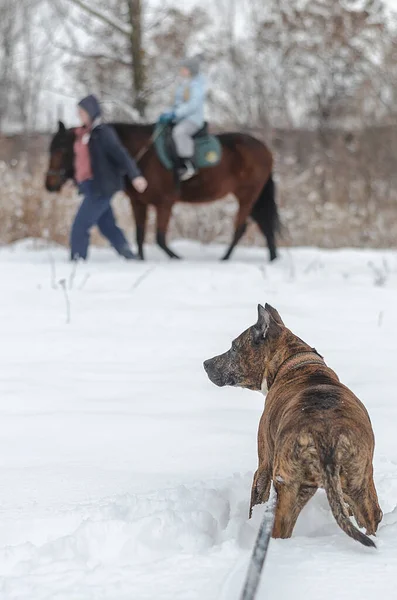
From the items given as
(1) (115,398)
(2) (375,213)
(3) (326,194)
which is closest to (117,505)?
(1) (115,398)

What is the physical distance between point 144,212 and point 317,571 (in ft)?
23.3

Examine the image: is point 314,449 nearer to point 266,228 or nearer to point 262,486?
point 262,486

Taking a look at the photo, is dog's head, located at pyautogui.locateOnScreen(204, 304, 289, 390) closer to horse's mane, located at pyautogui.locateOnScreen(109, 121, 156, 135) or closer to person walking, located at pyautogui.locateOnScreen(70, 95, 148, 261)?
person walking, located at pyautogui.locateOnScreen(70, 95, 148, 261)

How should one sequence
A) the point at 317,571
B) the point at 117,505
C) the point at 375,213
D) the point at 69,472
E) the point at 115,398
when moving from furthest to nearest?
1. the point at 375,213
2. the point at 115,398
3. the point at 69,472
4. the point at 117,505
5. the point at 317,571

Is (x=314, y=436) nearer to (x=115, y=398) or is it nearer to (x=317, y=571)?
(x=317, y=571)

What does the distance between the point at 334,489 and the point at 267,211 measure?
7.58 m

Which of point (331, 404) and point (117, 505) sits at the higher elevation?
point (331, 404)

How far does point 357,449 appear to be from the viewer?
7.30 feet

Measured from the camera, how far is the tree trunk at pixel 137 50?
15.3 meters

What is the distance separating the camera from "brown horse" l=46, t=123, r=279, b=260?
843 centimetres

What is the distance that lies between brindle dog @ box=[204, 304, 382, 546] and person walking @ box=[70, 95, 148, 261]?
547 centimetres

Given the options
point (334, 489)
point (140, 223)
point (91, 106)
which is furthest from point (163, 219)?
point (334, 489)

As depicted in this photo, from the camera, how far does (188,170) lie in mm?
8758

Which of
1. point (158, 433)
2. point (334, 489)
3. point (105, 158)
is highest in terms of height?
point (105, 158)
